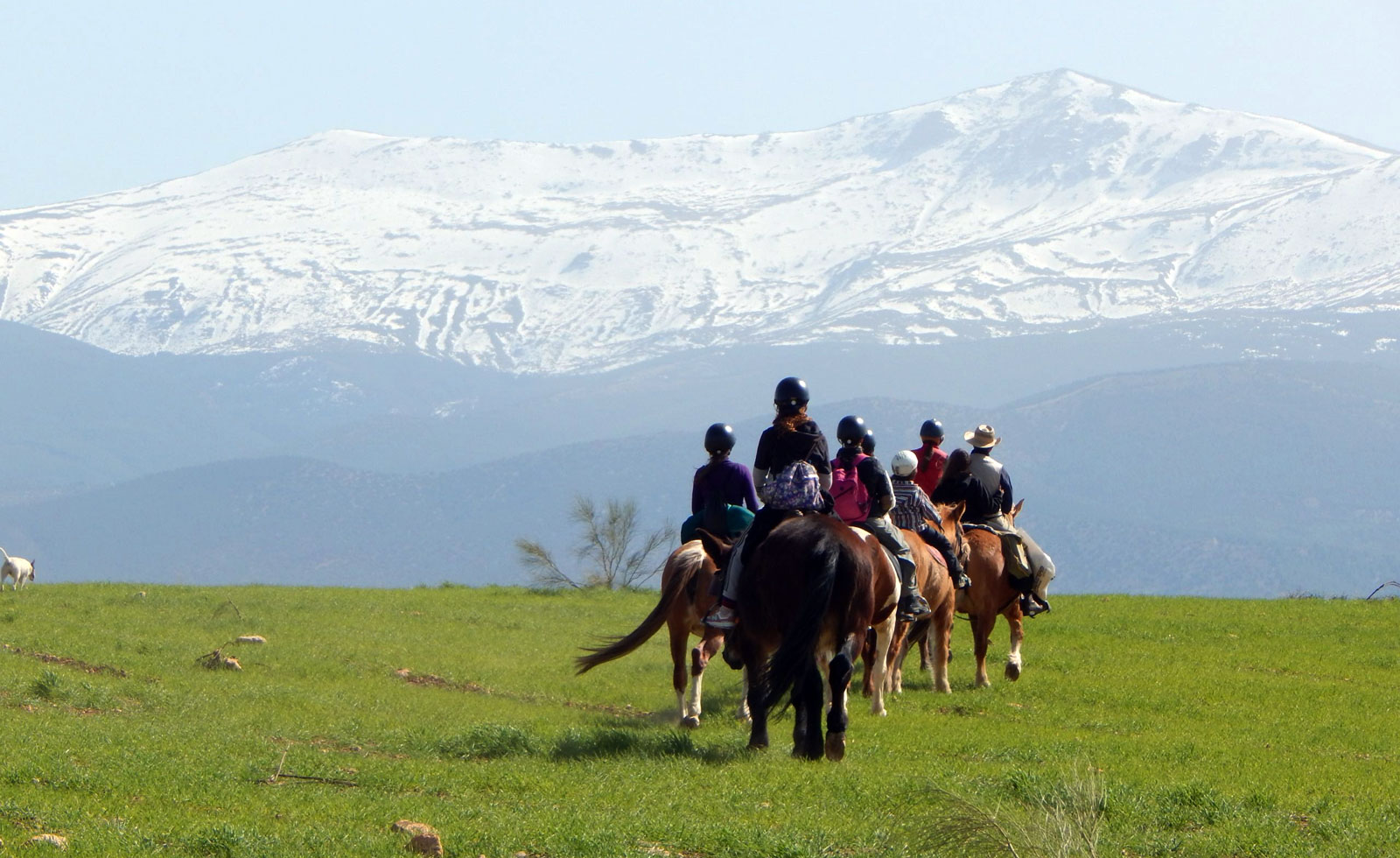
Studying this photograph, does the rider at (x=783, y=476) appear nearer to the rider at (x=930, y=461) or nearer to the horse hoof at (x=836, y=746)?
the horse hoof at (x=836, y=746)

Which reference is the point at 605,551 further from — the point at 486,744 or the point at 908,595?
the point at 486,744

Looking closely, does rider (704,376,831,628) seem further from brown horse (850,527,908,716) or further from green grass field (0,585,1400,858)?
green grass field (0,585,1400,858)

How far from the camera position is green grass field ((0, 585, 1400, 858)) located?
9875 mm

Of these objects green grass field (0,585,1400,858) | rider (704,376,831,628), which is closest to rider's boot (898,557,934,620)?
green grass field (0,585,1400,858)

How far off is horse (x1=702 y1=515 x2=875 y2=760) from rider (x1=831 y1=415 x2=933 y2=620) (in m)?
1.48

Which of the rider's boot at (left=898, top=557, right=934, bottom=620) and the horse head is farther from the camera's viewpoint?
the horse head

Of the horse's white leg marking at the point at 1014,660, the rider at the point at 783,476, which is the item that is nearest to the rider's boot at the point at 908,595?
the rider at the point at 783,476

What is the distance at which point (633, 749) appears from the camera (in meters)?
13.3

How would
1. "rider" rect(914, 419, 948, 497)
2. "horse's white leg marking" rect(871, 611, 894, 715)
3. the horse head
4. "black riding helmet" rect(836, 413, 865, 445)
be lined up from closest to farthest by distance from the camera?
"black riding helmet" rect(836, 413, 865, 445), "horse's white leg marking" rect(871, 611, 894, 715), the horse head, "rider" rect(914, 419, 948, 497)

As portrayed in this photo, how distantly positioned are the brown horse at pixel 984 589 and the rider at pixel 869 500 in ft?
8.88

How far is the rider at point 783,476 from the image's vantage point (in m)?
13.7

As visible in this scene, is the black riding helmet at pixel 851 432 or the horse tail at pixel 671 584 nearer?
the horse tail at pixel 671 584

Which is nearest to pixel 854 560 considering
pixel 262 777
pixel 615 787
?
pixel 615 787

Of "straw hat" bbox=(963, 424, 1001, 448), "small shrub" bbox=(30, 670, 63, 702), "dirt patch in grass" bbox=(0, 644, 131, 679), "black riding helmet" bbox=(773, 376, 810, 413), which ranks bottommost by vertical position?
"dirt patch in grass" bbox=(0, 644, 131, 679)
